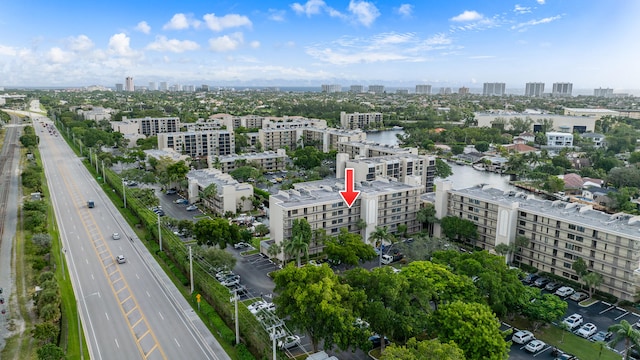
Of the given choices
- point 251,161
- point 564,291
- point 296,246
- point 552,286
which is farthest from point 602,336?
point 251,161

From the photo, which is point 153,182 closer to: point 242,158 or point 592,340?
point 242,158

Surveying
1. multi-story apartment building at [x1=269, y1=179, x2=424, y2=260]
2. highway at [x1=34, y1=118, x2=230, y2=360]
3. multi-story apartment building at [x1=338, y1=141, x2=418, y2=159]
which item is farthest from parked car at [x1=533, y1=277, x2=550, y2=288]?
multi-story apartment building at [x1=338, y1=141, x2=418, y2=159]

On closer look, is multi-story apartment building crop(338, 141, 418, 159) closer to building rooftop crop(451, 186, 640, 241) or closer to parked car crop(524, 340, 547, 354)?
building rooftop crop(451, 186, 640, 241)

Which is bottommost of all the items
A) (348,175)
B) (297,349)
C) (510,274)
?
(297,349)

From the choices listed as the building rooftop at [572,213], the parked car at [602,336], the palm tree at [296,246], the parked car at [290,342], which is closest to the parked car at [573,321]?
the parked car at [602,336]

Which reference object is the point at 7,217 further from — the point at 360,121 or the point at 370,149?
the point at 360,121

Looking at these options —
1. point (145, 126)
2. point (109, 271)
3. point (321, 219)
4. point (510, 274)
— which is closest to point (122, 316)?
point (109, 271)
